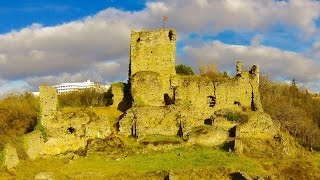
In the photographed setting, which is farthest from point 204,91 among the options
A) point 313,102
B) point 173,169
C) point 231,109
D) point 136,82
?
point 313,102

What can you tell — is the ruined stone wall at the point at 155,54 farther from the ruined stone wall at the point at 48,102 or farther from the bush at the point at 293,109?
the bush at the point at 293,109

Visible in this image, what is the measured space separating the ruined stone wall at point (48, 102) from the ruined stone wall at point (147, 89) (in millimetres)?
6783

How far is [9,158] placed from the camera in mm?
37562

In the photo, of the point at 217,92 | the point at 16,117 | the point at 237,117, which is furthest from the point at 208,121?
the point at 16,117

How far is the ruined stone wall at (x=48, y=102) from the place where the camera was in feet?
144

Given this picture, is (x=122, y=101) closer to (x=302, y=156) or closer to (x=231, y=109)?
(x=231, y=109)

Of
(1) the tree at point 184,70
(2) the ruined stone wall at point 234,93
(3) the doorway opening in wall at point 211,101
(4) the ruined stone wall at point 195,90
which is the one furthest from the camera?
(1) the tree at point 184,70

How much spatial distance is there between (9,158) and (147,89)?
567 inches

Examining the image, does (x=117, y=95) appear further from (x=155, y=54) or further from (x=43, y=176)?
(x=43, y=176)

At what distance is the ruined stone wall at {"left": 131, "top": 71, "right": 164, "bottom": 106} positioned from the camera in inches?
1870

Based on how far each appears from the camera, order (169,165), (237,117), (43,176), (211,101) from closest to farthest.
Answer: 1. (43,176)
2. (169,165)
3. (237,117)
4. (211,101)

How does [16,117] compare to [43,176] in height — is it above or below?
above

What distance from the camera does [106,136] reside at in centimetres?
4341

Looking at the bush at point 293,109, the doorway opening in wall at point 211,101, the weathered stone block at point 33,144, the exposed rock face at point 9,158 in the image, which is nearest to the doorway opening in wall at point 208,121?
the doorway opening in wall at point 211,101
